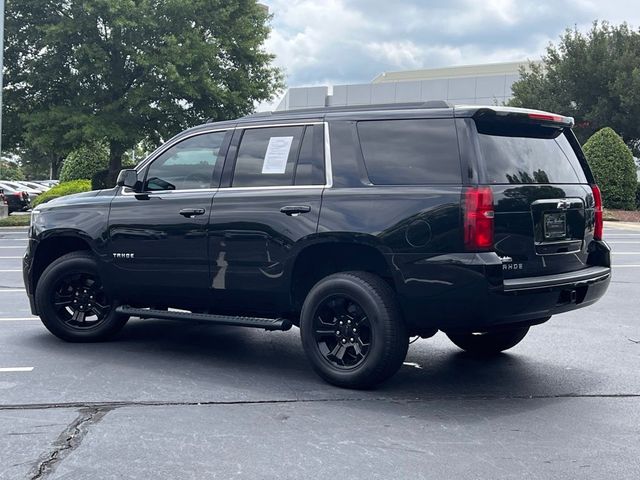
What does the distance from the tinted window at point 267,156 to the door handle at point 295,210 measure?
25cm

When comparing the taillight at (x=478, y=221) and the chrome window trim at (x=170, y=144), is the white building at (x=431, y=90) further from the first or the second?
the taillight at (x=478, y=221)

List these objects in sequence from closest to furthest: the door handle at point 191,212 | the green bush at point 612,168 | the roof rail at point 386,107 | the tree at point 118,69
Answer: the roof rail at point 386,107
the door handle at point 191,212
the tree at point 118,69
the green bush at point 612,168

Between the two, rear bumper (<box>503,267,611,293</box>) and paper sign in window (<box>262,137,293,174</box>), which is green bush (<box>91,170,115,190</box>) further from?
rear bumper (<box>503,267,611,293</box>)

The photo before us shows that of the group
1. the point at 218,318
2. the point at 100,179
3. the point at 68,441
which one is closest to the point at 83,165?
the point at 100,179

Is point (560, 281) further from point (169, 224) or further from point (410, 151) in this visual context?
point (169, 224)

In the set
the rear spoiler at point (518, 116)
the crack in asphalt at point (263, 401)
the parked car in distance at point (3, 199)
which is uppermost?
the rear spoiler at point (518, 116)

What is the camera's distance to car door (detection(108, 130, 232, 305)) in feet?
20.3

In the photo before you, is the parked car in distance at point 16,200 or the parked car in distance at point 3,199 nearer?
the parked car in distance at point 3,199

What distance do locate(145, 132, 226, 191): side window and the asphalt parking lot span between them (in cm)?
144

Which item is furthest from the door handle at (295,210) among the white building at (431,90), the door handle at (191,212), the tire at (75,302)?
the white building at (431,90)

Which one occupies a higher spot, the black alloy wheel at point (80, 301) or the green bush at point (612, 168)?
the green bush at point (612, 168)

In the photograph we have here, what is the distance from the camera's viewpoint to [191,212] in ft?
20.3

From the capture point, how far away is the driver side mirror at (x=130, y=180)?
657cm

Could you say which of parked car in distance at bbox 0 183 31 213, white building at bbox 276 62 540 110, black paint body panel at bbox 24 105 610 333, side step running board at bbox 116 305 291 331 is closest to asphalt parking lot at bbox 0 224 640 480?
side step running board at bbox 116 305 291 331
